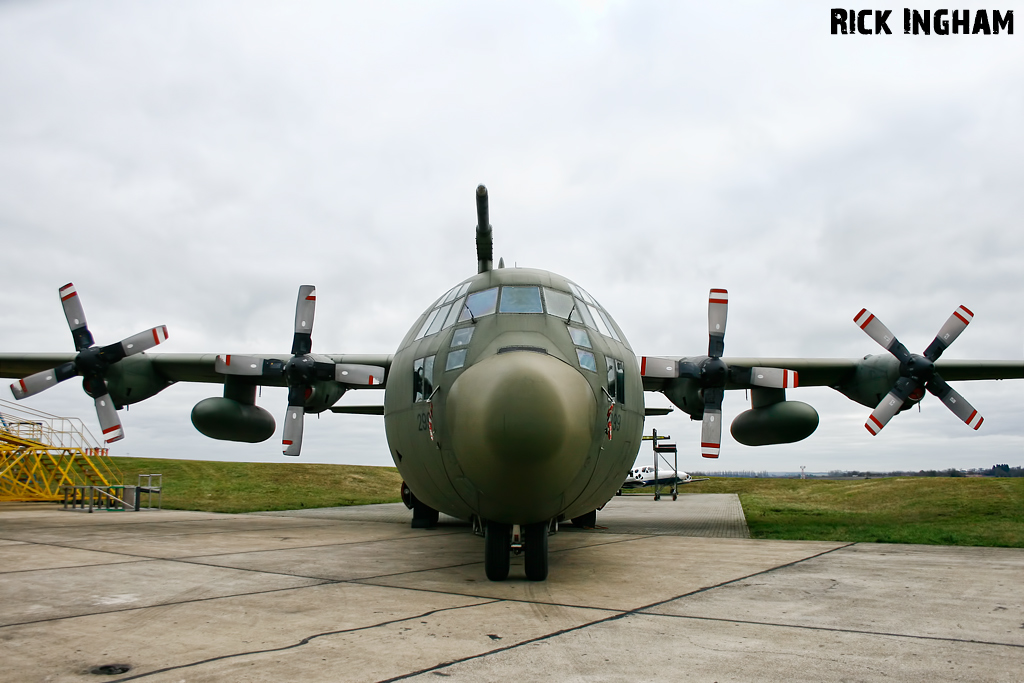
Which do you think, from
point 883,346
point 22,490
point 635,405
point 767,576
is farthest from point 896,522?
point 22,490

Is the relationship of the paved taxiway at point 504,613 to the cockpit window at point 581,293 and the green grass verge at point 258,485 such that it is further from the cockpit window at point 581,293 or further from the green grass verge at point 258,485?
the green grass verge at point 258,485

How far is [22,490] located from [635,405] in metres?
26.5

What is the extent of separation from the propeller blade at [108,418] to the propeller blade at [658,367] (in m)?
12.7

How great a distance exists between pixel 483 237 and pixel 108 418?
12.2m

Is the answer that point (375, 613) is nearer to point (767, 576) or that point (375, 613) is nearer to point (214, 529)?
point (767, 576)

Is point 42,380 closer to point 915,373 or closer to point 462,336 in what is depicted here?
point 462,336

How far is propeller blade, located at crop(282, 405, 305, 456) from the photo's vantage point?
1505 centimetres

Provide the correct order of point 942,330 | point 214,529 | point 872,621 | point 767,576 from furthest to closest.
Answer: point 942,330 < point 214,529 < point 767,576 < point 872,621

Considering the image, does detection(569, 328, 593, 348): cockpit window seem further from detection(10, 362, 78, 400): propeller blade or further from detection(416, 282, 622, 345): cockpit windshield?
detection(10, 362, 78, 400): propeller blade

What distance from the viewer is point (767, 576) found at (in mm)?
8336

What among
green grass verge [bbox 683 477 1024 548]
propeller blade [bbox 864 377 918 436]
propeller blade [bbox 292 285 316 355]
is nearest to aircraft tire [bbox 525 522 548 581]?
green grass verge [bbox 683 477 1024 548]

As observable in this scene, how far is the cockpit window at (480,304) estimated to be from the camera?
798 centimetres

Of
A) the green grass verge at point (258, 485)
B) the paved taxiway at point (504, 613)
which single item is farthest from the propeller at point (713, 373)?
the green grass verge at point (258, 485)

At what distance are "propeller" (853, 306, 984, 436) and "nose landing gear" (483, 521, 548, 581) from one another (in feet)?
38.6
